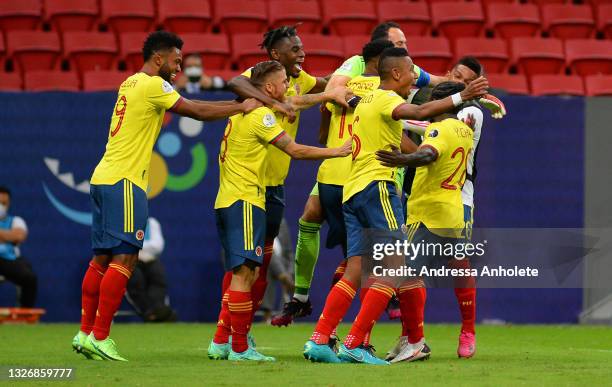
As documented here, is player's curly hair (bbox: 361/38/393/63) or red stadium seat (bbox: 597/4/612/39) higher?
red stadium seat (bbox: 597/4/612/39)

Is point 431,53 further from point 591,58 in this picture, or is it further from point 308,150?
point 308,150

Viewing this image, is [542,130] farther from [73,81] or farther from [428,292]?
[73,81]

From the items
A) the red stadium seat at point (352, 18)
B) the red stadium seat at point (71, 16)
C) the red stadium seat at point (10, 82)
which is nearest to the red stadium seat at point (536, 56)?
the red stadium seat at point (352, 18)

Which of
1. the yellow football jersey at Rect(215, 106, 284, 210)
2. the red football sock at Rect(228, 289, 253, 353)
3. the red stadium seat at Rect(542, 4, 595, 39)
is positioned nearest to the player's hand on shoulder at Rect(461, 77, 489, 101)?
the yellow football jersey at Rect(215, 106, 284, 210)

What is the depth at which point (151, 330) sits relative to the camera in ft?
39.6

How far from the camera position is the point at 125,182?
8.30 metres

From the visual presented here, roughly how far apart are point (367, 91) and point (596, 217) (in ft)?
19.2

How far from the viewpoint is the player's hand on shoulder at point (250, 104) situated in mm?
8219

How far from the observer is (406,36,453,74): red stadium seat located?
1590 centimetres

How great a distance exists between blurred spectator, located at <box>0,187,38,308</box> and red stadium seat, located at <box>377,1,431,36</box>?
6.29 m

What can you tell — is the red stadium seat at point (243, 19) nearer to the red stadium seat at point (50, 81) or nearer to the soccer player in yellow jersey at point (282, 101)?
the red stadium seat at point (50, 81)

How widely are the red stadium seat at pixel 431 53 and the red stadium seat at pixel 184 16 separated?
2.81 meters

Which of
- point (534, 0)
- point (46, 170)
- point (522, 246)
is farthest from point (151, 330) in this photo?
point (534, 0)

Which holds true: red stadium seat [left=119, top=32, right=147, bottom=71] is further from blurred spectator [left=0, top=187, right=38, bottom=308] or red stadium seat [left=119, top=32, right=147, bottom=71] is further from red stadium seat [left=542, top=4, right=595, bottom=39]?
red stadium seat [left=542, top=4, right=595, bottom=39]
